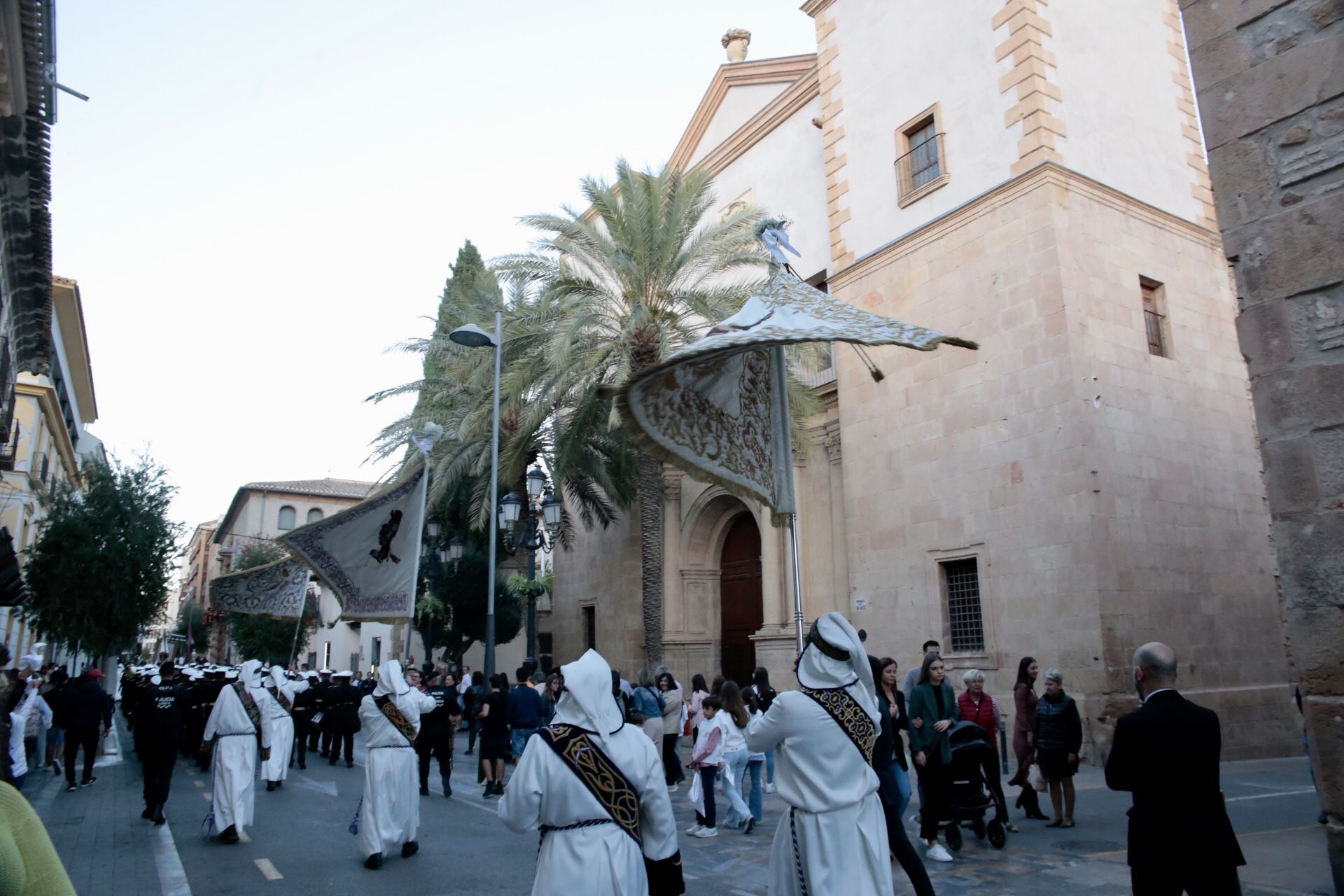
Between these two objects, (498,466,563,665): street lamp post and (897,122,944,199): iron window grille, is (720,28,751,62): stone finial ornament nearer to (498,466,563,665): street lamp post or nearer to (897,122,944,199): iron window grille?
(897,122,944,199): iron window grille

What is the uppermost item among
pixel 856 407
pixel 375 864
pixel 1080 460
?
pixel 856 407

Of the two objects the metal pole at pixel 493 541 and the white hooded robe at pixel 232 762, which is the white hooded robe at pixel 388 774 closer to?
the white hooded robe at pixel 232 762

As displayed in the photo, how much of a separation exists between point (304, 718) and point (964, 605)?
11679mm

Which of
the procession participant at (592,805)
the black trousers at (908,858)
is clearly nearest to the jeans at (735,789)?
the black trousers at (908,858)

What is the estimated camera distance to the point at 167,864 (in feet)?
27.7

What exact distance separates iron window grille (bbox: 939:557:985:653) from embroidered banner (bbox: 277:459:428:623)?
8.48m

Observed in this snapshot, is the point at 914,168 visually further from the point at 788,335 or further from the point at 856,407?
the point at 788,335

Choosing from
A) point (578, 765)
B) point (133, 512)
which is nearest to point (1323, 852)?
point (578, 765)

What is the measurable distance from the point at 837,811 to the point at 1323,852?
17.1ft

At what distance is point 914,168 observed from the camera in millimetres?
17516

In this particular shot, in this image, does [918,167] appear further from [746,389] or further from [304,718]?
[304,718]

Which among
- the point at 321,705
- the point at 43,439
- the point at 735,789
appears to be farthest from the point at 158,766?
the point at 43,439

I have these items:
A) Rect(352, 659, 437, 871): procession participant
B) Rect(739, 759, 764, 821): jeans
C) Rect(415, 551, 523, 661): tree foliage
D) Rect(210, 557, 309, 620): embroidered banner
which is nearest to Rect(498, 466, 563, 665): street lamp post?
Rect(210, 557, 309, 620): embroidered banner

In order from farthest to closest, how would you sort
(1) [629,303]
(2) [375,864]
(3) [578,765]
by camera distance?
(1) [629,303] < (2) [375,864] < (3) [578,765]
